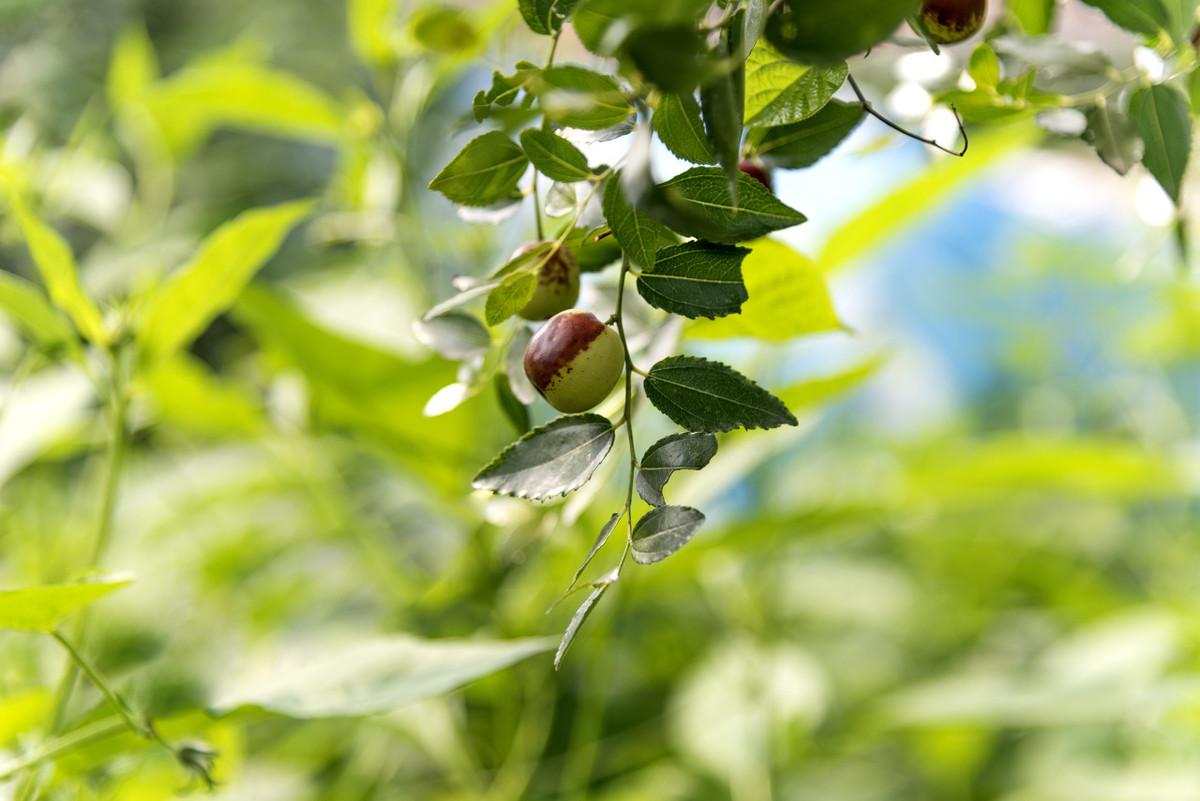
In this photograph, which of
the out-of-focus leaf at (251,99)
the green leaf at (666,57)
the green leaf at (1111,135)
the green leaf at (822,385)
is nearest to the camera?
the green leaf at (666,57)

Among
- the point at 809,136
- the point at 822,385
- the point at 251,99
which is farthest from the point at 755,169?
the point at 251,99

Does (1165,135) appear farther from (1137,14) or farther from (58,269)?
(58,269)

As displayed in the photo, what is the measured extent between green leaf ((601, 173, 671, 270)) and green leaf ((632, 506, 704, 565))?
4 cm

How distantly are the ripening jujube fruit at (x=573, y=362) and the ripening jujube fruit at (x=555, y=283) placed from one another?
0.02m

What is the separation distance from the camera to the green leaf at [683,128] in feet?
0.49

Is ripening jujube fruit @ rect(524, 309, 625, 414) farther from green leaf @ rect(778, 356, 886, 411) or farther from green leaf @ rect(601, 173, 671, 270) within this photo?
green leaf @ rect(778, 356, 886, 411)

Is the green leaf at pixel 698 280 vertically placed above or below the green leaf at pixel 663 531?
above

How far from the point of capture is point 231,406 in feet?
1.54

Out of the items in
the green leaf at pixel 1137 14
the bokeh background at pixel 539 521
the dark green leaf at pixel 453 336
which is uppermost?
the green leaf at pixel 1137 14

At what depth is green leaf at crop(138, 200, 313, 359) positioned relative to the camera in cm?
30

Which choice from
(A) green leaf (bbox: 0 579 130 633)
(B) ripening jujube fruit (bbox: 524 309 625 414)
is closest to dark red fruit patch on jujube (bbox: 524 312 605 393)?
(B) ripening jujube fruit (bbox: 524 309 625 414)

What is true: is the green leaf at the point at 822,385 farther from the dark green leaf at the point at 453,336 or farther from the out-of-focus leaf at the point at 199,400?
the out-of-focus leaf at the point at 199,400

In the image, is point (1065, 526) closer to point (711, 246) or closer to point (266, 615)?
point (266, 615)

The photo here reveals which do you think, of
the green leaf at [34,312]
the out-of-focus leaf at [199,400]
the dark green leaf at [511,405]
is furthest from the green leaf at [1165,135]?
the out-of-focus leaf at [199,400]
